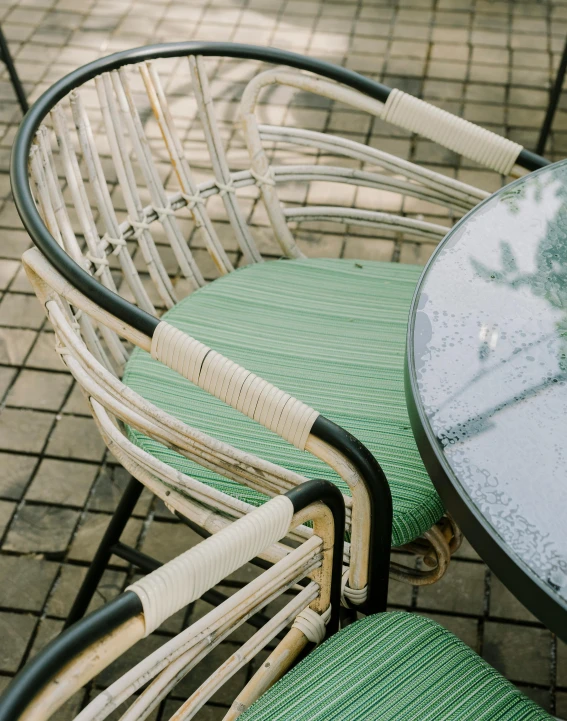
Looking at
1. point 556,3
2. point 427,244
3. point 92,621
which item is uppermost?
point 556,3

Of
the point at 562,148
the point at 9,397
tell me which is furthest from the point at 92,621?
the point at 562,148

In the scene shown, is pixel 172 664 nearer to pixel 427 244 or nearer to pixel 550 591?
pixel 550 591

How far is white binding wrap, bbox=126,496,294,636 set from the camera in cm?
78

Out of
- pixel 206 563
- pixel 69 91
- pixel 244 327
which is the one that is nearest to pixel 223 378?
pixel 206 563

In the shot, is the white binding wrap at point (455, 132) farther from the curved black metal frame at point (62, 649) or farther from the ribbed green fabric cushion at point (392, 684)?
the curved black metal frame at point (62, 649)

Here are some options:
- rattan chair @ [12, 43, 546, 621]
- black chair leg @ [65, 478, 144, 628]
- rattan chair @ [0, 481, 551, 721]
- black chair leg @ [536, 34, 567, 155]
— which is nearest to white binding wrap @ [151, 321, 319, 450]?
rattan chair @ [12, 43, 546, 621]

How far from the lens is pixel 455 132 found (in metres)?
1.49

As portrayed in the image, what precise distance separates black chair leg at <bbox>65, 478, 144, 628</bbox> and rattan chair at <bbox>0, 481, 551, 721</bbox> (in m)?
0.64

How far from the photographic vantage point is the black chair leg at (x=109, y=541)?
5.34ft

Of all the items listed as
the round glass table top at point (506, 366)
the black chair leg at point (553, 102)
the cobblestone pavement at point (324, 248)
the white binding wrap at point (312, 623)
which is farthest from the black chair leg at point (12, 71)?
the white binding wrap at point (312, 623)

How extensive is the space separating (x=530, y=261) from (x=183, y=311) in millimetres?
658

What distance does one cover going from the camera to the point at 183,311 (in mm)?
1528

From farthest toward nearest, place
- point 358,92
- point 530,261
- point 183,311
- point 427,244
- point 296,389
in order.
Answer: point 427,244 → point 358,92 → point 183,311 → point 296,389 → point 530,261

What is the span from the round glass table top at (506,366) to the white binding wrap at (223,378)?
18 cm
